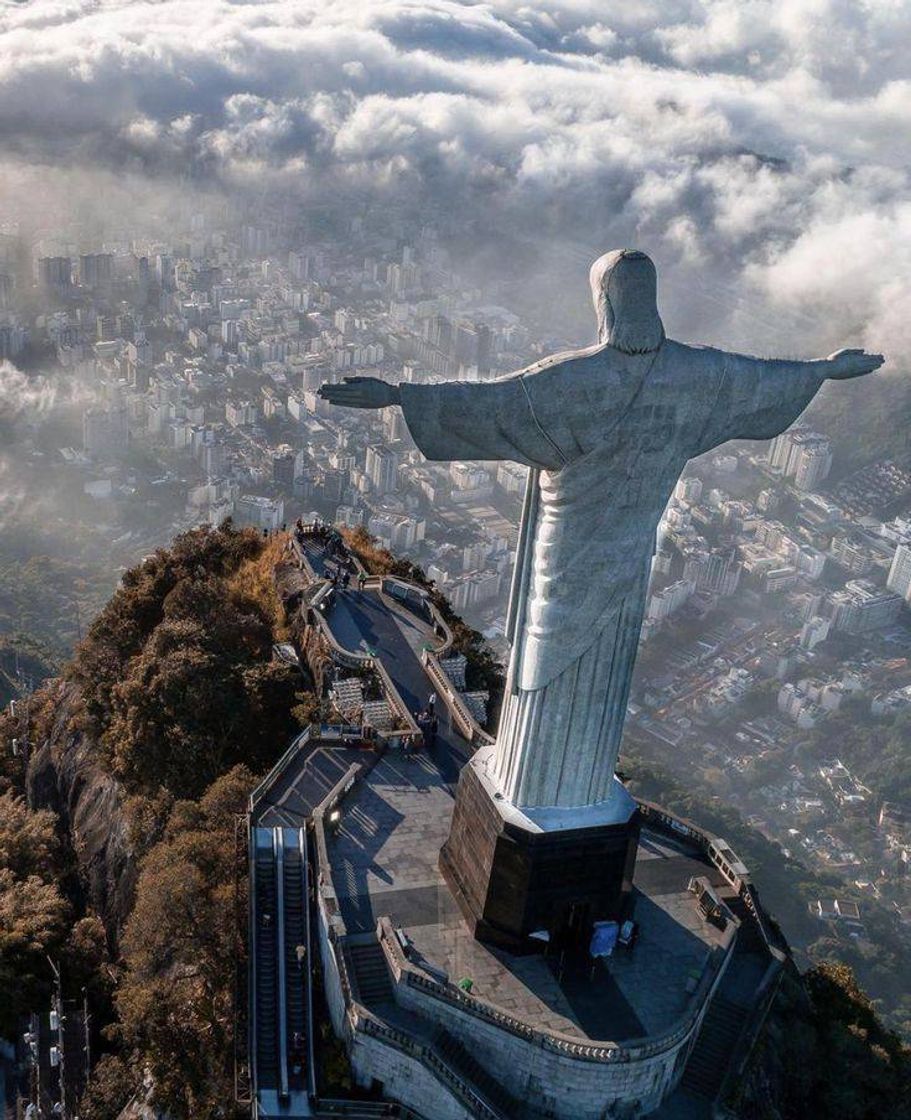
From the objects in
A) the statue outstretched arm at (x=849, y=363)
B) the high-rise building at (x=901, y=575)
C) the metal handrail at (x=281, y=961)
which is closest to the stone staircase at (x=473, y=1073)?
the metal handrail at (x=281, y=961)

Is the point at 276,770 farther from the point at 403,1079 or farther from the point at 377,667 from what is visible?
the point at 403,1079

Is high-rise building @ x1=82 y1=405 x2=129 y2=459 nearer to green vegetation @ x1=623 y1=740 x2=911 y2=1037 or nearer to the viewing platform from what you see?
green vegetation @ x1=623 y1=740 x2=911 y2=1037

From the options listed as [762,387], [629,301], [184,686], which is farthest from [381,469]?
[629,301]

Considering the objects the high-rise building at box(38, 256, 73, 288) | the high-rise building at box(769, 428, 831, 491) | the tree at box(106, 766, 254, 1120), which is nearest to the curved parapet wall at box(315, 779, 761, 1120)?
the tree at box(106, 766, 254, 1120)

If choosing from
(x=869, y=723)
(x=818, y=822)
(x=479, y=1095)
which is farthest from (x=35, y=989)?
(x=869, y=723)

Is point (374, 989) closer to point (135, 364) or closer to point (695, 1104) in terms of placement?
point (695, 1104)

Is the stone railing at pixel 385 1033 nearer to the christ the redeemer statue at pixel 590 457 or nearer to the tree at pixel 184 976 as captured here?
the tree at pixel 184 976
